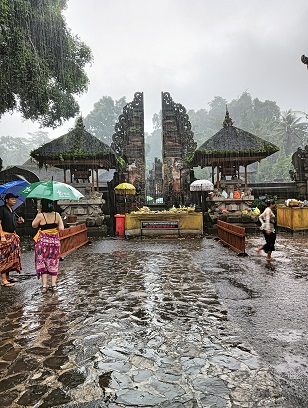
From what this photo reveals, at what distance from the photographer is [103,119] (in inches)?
A: 3039

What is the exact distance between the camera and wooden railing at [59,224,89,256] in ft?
33.3

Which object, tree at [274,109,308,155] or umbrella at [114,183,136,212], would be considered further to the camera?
tree at [274,109,308,155]

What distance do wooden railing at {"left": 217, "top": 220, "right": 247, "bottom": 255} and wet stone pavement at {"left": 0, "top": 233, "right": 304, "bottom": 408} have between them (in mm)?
3069

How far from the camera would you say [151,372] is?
3.28 meters

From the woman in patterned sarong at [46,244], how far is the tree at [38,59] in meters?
11.6

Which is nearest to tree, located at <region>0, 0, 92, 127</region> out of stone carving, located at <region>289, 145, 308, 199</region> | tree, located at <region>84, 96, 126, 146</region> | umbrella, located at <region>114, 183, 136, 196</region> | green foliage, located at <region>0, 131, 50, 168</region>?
umbrella, located at <region>114, 183, 136, 196</region>

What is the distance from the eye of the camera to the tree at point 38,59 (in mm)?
15883

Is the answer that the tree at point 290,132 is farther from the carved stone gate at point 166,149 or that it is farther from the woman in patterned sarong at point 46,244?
the woman in patterned sarong at point 46,244

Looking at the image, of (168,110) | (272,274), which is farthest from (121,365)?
(168,110)

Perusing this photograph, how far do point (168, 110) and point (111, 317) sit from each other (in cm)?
2488

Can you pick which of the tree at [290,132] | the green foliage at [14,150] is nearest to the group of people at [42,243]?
the tree at [290,132]

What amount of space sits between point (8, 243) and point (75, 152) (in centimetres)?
1024

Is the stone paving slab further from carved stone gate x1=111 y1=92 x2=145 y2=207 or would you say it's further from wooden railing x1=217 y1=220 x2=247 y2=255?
carved stone gate x1=111 y1=92 x2=145 y2=207

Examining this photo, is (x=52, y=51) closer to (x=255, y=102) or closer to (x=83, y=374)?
(x=83, y=374)
